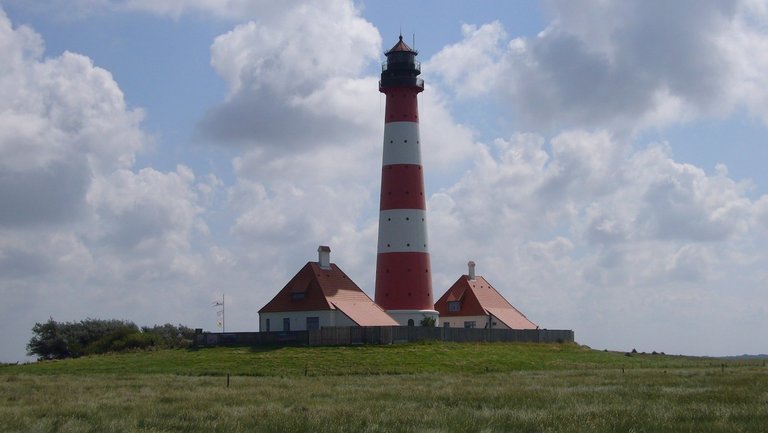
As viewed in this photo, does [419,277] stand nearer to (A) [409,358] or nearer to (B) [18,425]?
(A) [409,358]

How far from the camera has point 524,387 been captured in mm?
35500

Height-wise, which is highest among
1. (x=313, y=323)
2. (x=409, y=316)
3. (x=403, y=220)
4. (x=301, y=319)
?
(x=403, y=220)

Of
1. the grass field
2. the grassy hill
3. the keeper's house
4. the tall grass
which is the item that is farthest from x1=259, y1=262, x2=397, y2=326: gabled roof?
the tall grass

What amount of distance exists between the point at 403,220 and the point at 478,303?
17963 mm

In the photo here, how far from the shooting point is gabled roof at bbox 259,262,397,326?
69375 mm

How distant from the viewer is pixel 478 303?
8438 centimetres

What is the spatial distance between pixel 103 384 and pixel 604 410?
22961mm

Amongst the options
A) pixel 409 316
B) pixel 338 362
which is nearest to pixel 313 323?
pixel 409 316

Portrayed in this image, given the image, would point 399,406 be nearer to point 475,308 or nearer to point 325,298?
point 325,298

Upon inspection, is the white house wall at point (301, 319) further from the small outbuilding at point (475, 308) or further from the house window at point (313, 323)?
the small outbuilding at point (475, 308)

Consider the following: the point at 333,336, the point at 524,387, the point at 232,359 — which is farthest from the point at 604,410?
the point at 333,336

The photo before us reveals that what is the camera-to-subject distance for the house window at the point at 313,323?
6962 cm

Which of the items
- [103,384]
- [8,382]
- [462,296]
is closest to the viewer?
[103,384]

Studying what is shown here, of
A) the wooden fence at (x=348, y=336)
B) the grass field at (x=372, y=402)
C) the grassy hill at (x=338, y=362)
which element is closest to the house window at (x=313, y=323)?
the wooden fence at (x=348, y=336)
